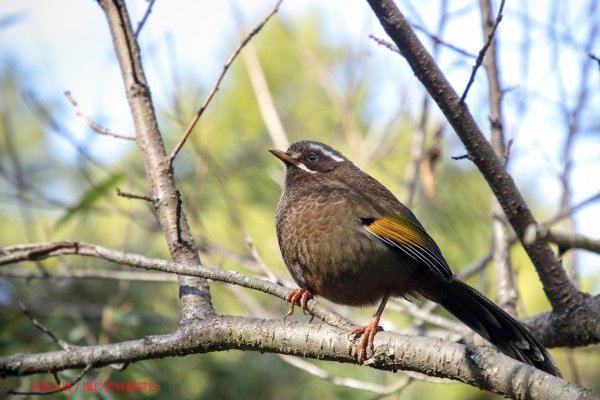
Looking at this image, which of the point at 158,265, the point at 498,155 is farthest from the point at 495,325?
the point at 158,265

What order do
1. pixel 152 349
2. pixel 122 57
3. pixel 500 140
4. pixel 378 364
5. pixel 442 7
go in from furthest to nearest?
pixel 442 7 < pixel 500 140 < pixel 122 57 < pixel 152 349 < pixel 378 364

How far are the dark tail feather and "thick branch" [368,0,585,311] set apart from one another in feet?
0.89

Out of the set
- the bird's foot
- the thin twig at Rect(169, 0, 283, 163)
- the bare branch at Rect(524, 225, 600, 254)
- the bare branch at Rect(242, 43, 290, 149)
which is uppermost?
the bare branch at Rect(242, 43, 290, 149)

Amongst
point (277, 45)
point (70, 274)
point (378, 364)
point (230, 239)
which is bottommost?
point (378, 364)

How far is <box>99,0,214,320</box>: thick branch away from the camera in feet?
11.1

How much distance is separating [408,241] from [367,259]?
274mm

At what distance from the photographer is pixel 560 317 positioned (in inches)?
131

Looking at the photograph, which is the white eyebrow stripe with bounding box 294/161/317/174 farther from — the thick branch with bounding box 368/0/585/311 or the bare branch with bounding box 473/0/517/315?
the thick branch with bounding box 368/0/585/311

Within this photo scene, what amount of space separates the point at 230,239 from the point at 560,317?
4.21 meters

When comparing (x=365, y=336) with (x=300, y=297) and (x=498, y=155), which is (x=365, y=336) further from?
(x=498, y=155)

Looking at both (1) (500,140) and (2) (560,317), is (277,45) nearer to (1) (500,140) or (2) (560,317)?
(1) (500,140)

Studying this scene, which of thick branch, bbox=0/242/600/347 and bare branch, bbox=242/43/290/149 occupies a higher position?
bare branch, bbox=242/43/290/149

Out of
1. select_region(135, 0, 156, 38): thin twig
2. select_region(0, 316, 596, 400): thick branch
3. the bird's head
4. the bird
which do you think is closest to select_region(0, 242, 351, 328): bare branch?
select_region(0, 316, 596, 400): thick branch

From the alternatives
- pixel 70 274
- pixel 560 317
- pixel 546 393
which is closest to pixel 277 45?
pixel 70 274
